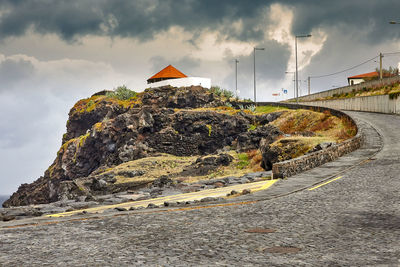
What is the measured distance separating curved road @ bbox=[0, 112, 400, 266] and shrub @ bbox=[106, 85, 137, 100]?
71.7 metres

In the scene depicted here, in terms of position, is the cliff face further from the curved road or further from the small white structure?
the curved road

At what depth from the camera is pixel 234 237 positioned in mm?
7539

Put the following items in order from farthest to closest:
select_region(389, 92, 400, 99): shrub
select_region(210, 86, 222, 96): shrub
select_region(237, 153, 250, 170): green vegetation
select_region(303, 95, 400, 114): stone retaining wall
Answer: select_region(210, 86, 222, 96): shrub → select_region(303, 95, 400, 114): stone retaining wall → select_region(389, 92, 400, 99): shrub → select_region(237, 153, 250, 170): green vegetation

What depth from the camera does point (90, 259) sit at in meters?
6.18

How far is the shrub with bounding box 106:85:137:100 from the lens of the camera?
80938mm

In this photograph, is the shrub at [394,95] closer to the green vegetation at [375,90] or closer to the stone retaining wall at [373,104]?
the stone retaining wall at [373,104]

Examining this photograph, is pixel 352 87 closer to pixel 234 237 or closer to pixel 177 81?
pixel 177 81

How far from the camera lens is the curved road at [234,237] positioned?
20.1 feet

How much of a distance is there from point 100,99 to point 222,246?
247 ft

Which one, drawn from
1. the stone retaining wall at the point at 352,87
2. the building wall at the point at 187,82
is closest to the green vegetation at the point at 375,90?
the stone retaining wall at the point at 352,87

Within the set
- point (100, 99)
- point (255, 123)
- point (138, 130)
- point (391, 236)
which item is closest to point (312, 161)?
point (391, 236)

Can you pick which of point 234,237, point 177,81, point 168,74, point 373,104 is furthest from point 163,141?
point 234,237

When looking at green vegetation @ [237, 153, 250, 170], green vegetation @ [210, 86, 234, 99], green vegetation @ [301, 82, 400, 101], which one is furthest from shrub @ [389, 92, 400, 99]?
green vegetation @ [210, 86, 234, 99]

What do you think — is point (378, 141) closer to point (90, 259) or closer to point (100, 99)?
point (90, 259)
